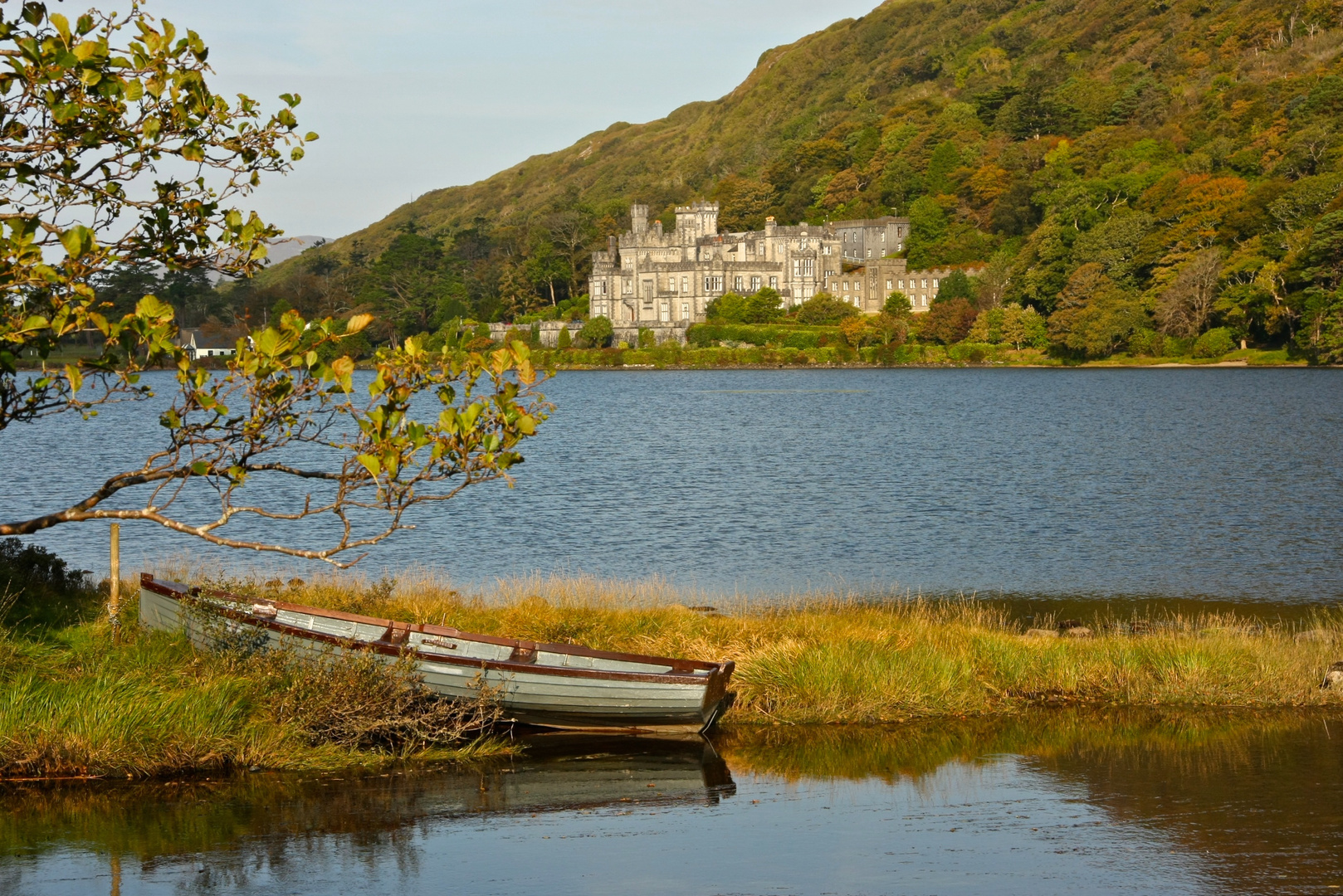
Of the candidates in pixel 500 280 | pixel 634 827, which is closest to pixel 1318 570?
pixel 634 827

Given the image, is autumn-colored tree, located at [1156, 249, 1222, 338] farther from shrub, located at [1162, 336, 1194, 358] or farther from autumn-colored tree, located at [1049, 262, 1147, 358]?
autumn-colored tree, located at [1049, 262, 1147, 358]

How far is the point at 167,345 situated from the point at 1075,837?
8176 mm

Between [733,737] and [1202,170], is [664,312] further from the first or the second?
[733,737]

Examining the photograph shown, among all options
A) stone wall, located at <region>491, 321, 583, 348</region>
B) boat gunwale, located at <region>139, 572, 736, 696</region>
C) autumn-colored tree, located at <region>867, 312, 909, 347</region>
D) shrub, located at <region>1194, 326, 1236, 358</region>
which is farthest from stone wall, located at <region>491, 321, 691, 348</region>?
boat gunwale, located at <region>139, 572, 736, 696</region>

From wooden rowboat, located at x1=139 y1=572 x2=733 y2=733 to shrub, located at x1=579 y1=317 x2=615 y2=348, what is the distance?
139m

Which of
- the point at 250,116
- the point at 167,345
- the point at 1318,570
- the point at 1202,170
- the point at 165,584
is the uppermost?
the point at 1202,170

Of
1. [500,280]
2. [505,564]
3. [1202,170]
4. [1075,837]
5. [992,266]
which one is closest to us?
[1075,837]

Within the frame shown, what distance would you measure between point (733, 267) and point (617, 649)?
141826 millimetres

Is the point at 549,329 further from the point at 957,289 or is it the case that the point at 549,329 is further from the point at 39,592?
the point at 39,592

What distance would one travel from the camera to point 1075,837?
10.9 m

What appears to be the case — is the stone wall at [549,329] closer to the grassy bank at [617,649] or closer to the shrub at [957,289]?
the shrub at [957,289]

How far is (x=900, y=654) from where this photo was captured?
15.1 meters

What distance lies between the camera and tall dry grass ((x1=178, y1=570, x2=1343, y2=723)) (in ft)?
47.6

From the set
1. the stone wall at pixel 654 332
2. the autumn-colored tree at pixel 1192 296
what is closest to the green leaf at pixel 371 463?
the autumn-colored tree at pixel 1192 296
